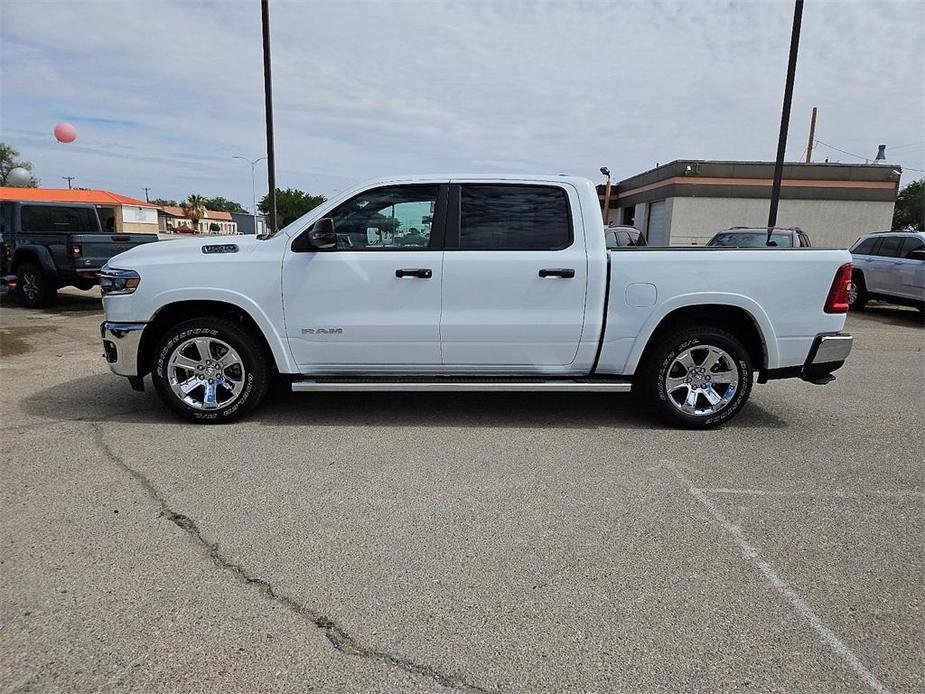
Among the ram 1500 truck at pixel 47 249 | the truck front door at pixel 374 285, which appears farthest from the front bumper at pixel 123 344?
the ram 1500 truck at pixel 47 249

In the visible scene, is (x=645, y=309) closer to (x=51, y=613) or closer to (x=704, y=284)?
(x=704, y=284)

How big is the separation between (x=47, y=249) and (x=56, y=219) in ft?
3.12

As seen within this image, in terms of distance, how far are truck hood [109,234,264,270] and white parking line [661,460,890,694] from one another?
3.56 meters

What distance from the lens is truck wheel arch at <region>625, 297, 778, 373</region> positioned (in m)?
4.84

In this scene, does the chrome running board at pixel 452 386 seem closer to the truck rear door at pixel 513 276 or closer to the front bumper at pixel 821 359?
the truck rear door at pixel 513 276

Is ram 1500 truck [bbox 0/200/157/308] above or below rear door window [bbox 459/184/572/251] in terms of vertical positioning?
below

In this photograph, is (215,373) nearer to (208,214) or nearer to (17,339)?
(17,339)

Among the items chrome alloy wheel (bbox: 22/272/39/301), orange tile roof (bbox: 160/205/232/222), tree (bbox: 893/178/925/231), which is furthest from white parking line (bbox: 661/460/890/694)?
orange tile roof (bbox: 160/205/232/222)

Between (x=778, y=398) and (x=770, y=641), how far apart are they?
4054mm

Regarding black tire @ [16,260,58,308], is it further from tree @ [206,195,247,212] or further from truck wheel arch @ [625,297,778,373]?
tree @ [206,195,247,212]

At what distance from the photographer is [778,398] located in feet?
19.8

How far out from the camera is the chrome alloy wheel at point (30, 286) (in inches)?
453

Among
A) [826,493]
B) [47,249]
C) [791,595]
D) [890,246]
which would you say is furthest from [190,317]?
[890,246]

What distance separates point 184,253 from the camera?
4.84 metres
